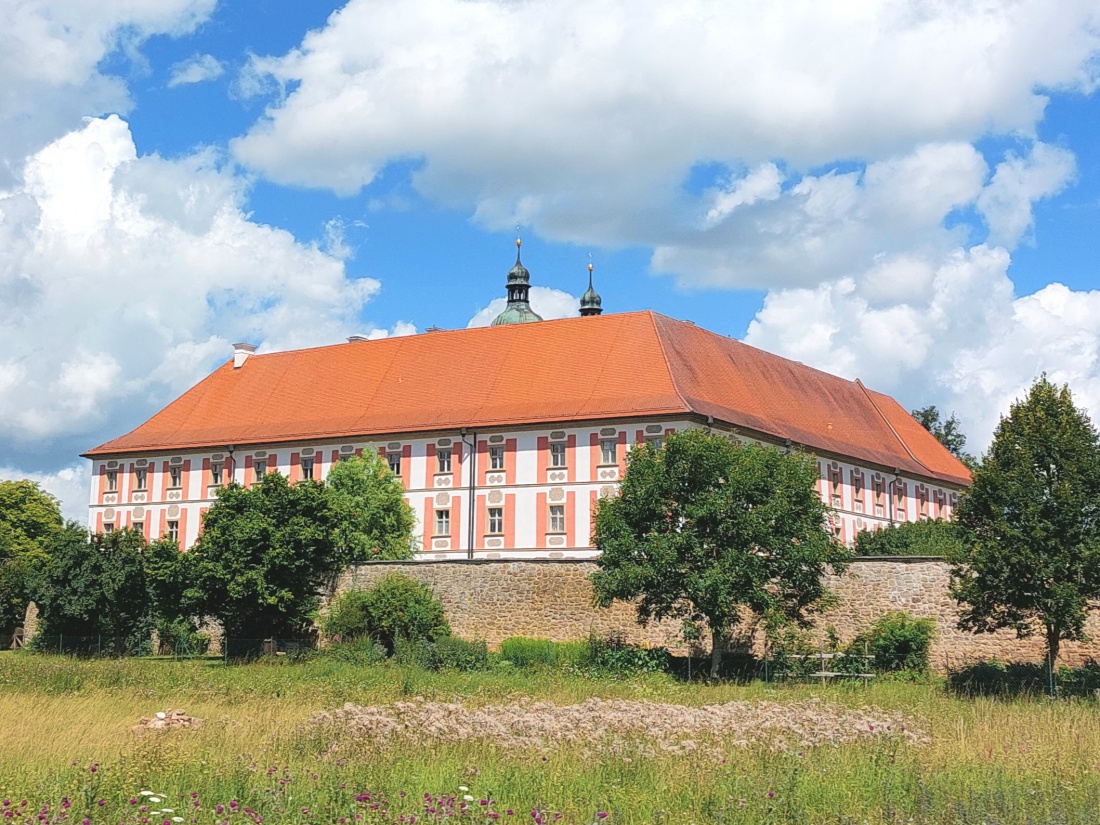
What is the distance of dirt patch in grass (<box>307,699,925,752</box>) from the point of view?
1506cm

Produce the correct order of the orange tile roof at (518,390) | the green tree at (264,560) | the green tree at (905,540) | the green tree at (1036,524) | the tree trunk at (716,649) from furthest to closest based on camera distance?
1. the orange tile roof at (518,390)
2. the green tree at (905,540)
3. the green tree at (264,560)
4. the tree trunk at (716,649)
5. the green tree at (1036,524)

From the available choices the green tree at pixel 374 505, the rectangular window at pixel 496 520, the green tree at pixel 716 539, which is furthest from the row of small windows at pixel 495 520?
the green tree at pixel 716 539

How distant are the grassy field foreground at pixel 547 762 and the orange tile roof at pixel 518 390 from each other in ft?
101

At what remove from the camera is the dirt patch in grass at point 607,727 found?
15062 mm

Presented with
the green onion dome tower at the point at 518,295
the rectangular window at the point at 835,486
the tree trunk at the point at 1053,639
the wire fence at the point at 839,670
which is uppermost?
the green onion dome tower at the point at 518,295

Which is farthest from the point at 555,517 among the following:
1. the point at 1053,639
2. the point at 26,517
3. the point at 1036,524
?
the point at 26,517

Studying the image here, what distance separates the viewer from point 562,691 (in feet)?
78.7

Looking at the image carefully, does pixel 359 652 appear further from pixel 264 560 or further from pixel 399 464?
pixel 399 464

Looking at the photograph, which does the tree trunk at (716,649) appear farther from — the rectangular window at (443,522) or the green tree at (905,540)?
the rectangular window at (443,522)

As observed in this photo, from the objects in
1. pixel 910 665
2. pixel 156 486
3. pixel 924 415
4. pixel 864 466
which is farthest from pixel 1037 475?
pixel 924 415

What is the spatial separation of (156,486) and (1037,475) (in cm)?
4344

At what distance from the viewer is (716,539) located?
30.4 meters

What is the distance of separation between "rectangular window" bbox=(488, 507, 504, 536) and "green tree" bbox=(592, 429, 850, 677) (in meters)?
19.5

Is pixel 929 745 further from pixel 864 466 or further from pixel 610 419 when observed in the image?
pixel 864 466
